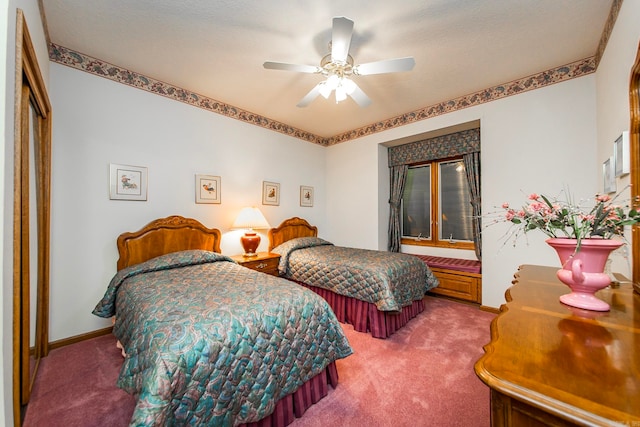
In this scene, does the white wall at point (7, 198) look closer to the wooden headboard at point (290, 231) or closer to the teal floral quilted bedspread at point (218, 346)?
the teal floral quilted bedspread at point (218, 346)

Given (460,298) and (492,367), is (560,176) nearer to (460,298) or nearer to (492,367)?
(460,298)

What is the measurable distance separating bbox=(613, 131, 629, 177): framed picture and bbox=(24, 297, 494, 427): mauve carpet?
1738 mm

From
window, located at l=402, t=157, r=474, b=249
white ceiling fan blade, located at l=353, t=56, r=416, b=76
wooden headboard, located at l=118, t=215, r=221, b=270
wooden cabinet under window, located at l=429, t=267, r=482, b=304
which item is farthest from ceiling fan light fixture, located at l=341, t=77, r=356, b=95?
wooden cabinet under window, located at l=429, t=267, r=482, b=304

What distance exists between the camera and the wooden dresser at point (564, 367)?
546mm

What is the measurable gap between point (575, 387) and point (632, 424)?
103 millimetres

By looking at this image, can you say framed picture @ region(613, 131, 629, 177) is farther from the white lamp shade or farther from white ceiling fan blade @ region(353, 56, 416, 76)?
the white lamp shade

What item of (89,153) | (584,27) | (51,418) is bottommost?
(51,418)

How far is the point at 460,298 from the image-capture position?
3.48 metres

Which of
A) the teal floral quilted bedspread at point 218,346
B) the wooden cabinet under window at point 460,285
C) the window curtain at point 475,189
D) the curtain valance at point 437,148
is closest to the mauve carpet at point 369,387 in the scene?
the teal floral quilted bedspread at point 218,346

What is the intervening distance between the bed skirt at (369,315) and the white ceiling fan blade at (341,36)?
7.65 feet

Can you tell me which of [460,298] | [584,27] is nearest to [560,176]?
[584,27]

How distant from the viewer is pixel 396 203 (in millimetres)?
4445

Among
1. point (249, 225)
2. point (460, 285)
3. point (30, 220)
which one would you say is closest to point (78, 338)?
point (30, 220)

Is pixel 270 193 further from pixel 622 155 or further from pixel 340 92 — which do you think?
pixel 622 155
